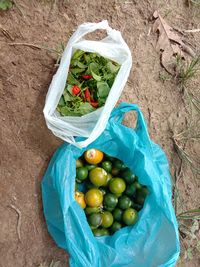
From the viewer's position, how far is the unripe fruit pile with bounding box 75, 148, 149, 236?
1.88 meters

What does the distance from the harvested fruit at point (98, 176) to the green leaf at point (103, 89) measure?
360 mm

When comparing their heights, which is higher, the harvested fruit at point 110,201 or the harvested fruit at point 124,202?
the harvested fruit at point 110,201

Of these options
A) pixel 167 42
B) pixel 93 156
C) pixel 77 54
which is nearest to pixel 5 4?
pixel 77 54

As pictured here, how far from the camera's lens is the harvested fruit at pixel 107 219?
75.0 inches

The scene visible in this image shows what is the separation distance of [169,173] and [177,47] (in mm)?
755

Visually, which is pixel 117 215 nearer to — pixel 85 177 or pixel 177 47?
pixel 85 177

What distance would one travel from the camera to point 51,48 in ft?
6.42

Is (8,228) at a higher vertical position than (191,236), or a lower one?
higher

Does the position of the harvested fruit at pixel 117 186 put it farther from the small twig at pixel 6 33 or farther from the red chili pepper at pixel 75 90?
the small twig at pixel 6 33

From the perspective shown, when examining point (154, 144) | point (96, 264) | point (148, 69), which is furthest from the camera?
point (148, 69)

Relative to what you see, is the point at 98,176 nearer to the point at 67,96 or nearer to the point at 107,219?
the point at 107,219

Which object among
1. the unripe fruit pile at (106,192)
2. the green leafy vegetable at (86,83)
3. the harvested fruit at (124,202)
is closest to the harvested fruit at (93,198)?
the unripe fruit pile at (106,192)

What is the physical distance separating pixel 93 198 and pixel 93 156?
8.0 inches

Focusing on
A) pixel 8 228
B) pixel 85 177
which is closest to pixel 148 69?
pixel 85 177
